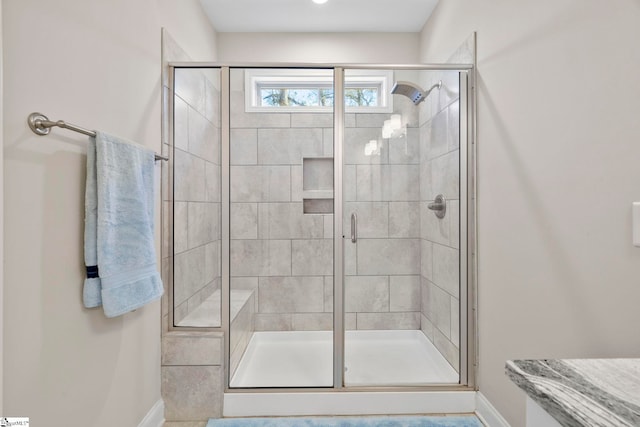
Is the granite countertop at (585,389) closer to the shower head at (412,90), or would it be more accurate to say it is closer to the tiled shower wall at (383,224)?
the tiled shower wall at (383,224)

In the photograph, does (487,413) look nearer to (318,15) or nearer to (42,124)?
(42,124)

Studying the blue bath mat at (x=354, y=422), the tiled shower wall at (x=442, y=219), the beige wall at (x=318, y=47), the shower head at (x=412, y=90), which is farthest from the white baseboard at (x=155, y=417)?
the beige wall at (x=318, y=47)

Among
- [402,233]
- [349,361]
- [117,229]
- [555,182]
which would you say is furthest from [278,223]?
[555,182]

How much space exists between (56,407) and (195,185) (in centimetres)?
119

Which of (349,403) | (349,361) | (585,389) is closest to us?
(585,389)

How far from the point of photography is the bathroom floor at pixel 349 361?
2049mm

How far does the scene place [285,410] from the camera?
196cm

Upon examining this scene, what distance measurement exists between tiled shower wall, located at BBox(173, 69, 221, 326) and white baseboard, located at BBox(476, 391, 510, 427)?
1558 millimetres

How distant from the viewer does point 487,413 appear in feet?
6.00

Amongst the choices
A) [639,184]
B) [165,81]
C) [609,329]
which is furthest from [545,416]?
[165,81]

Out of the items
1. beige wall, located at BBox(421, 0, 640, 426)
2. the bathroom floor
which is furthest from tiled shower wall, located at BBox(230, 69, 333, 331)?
beige wall, located at BBox(421, 0, 640, 426)

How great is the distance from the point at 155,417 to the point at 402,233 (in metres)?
1.66

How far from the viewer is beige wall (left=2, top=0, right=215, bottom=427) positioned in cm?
100

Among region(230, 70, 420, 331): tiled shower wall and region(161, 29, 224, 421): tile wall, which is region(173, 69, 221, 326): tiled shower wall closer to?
region(161, 29, 224, 421): tile wall
